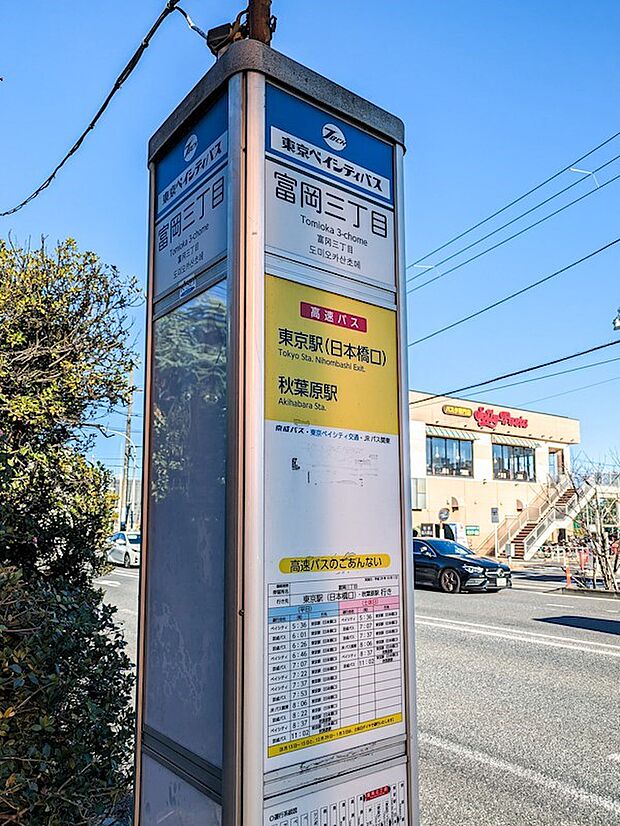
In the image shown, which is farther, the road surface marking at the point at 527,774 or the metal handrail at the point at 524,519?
the metal handrail at the point at 524,519

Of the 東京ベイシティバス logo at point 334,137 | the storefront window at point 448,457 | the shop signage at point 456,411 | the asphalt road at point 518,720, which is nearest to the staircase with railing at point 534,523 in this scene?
the storefront window at point 448,457

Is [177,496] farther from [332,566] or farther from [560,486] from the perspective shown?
[560,486]

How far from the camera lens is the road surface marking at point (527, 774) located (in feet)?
14.4

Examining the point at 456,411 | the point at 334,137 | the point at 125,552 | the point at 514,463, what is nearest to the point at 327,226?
the point at 334,137

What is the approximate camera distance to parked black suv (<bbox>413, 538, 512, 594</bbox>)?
1766 centimetres

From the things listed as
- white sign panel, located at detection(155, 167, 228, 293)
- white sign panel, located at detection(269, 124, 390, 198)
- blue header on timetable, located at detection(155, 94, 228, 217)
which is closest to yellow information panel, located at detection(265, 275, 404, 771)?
white sign panel, located at detection(155, 167, 228, 293)

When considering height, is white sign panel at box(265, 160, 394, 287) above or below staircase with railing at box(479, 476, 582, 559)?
above

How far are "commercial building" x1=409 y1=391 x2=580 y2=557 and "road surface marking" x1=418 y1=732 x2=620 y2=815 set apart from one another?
27582mm

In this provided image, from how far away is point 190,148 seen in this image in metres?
2.61

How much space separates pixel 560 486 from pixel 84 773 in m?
34.8

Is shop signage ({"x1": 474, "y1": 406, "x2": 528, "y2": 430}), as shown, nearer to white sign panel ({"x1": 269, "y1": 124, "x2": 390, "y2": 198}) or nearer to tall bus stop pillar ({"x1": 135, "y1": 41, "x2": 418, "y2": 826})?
white sign panel ({"x1": 269, "y1": 124, "x2": 390, "y2": 198})

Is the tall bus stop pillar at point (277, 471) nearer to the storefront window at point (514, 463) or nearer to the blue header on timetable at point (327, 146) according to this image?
the blue header on timetable at point (327, 146)

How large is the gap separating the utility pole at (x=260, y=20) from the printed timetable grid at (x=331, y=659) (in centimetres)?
203

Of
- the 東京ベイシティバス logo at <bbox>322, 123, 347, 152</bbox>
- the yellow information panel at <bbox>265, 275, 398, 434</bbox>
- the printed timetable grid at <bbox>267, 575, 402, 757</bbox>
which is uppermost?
the 東京ベイシティバス logo at <bbox>322, 123, 347, 152</bbox>
